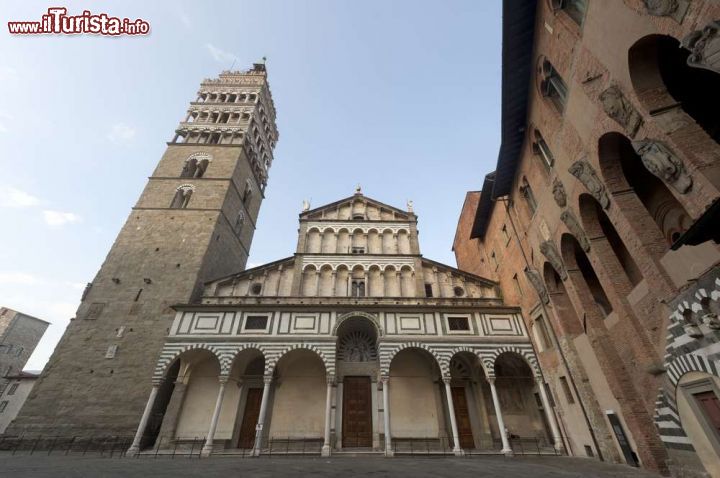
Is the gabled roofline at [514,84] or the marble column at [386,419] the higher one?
the gabled roofline at [514,84]

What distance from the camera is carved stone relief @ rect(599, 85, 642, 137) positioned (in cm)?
677

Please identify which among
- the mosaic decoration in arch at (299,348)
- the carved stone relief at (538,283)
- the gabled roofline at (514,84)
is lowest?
the mosaic decoration in arch at (299,348)

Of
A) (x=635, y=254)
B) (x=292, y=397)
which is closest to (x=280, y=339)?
(x=292, y=397)

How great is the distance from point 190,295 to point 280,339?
667 centimetres

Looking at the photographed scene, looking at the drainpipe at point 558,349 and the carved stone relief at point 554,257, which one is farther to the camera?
the carved stone relief at point 554,257

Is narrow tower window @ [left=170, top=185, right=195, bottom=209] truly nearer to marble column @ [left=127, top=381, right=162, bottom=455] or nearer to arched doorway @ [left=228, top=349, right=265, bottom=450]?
arched doorway @ [left=228, top=349, right=265, bottom=450]

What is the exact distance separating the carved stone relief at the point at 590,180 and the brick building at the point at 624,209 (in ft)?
0.12

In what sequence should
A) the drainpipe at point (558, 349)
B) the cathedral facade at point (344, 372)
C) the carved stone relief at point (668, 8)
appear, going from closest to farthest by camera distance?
the carved stone relief at point (668, 8), the drainpipe at point (558, 349), the cathedral facade at point (344, 372)

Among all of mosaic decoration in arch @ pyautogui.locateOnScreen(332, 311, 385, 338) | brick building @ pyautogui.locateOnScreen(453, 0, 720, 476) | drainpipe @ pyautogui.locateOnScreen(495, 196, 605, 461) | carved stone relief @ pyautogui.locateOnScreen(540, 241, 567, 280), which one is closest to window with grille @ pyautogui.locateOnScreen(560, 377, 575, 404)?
brick building @ pyautogui.locateOnScreen(453, 0, 720, 476)

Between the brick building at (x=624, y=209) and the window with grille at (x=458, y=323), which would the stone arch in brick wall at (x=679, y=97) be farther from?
the window with grille at (x=458, y=323)

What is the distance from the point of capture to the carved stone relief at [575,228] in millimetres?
9809

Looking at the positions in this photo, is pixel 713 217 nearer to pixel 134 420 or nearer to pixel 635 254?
pixel 635 254

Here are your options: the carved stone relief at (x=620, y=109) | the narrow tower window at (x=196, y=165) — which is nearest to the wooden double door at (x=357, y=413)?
the carved stone relief at (x=620, y=109)

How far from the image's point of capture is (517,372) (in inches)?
652
